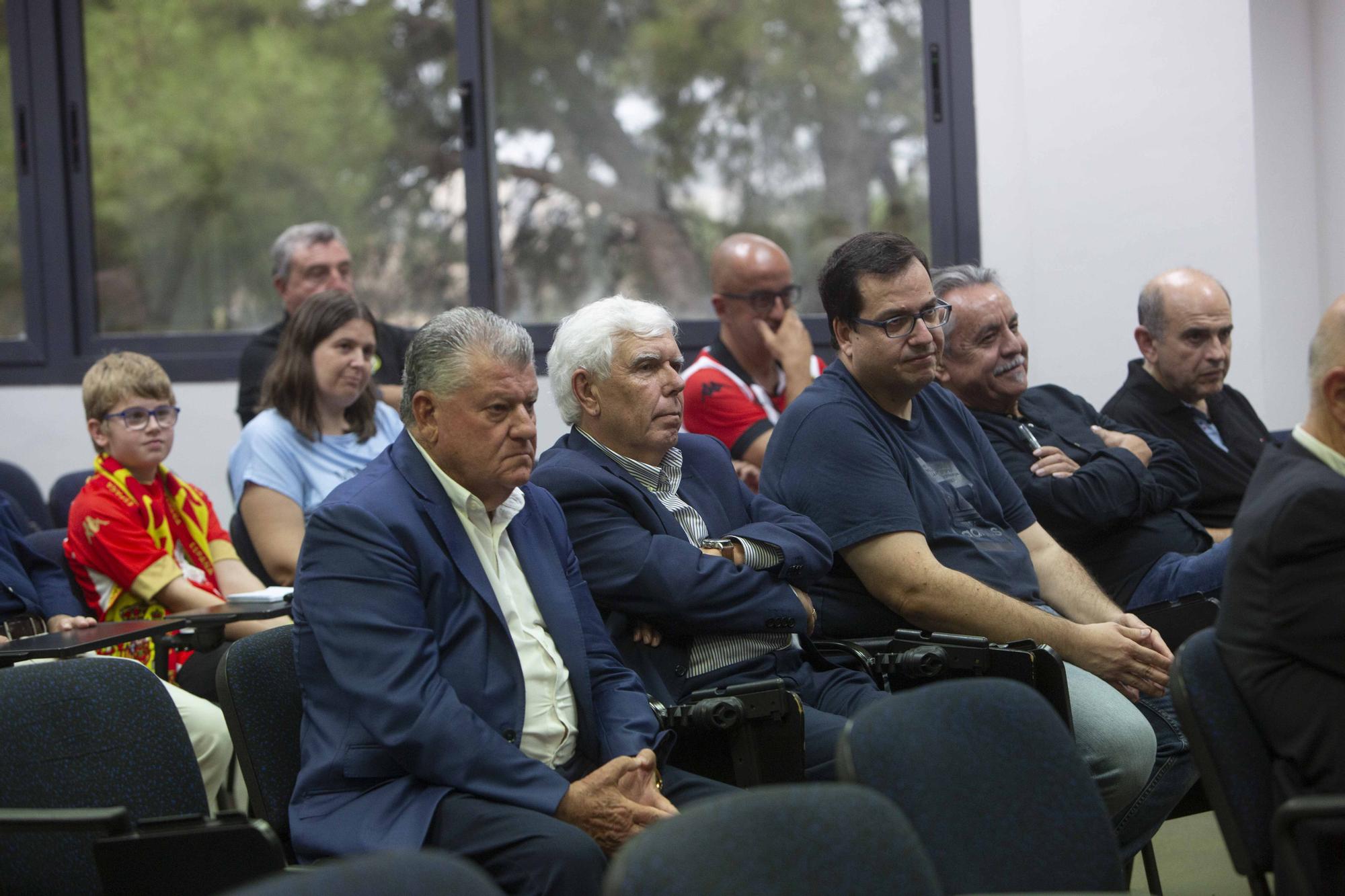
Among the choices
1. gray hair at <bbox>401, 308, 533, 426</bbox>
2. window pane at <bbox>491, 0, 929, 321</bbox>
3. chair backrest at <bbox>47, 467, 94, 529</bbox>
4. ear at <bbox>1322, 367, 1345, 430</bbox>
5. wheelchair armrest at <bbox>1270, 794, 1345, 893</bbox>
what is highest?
window pane at <bbox>491, 0, 929, 321</bbox>

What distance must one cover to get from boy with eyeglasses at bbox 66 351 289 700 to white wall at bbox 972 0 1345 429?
275 centimetres

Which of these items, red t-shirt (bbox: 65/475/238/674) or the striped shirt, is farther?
red t-shirt (bbox: 65/475/238/674)

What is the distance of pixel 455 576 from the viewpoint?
6.95 ft

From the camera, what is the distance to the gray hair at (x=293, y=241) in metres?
4.34

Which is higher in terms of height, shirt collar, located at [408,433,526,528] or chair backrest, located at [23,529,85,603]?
shirt collar, located at [408,433,526,528]

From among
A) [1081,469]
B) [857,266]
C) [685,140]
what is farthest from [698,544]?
[685,140]

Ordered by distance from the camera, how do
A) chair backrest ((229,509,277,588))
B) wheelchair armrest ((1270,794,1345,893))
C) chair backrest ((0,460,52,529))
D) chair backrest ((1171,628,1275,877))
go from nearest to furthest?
wheelchair armrest ((1270,794,1345,893)) < chair backrest ((1171,628,1275,877)) < chair backrest ((229,509,277,588)) < chair backrest ((0,460,52,529))

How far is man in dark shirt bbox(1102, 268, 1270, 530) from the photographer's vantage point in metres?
3.65

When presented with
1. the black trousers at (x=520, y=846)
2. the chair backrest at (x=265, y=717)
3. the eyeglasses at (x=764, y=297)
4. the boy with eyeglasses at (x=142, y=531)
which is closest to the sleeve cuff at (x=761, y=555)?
the black trousers at (x=520, y=846)

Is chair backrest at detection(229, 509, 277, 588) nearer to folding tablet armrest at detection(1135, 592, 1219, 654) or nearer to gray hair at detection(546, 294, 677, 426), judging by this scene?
gray hair at detection(546, 294, 677, 426)

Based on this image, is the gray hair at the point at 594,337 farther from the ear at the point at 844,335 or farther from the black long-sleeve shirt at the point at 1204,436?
the black long-sleeve shirt at the point at 1204,436

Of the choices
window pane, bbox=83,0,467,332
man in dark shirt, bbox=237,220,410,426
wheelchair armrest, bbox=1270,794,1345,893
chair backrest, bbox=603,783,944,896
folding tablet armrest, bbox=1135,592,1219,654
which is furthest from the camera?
window pane, bbox=83,0,467,332

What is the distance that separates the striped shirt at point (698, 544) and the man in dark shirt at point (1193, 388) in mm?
1607

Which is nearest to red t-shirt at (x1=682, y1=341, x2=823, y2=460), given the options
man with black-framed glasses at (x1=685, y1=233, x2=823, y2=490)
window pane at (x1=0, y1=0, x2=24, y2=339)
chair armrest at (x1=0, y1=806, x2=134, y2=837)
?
man with black-framed glasses at (x1=685, y1=233, x2=823, y2=490)
